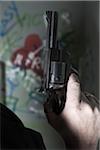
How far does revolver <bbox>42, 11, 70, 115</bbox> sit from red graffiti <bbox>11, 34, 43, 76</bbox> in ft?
2.75

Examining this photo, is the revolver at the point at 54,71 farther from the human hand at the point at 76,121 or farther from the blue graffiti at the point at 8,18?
the blue graffiti at the point at 8,18

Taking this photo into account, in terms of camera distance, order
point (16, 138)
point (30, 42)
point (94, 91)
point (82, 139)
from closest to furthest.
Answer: point (16, 138) → point (82, 139) → point (94, 91) → point (30, 42)

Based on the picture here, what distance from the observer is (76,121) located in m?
0.58

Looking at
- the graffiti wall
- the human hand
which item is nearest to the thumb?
the human hand

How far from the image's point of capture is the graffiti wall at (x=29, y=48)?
1.53 m

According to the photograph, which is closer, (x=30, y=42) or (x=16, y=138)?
(x=16, y=138)

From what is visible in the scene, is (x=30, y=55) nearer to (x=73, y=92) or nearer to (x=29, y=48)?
(x=29, y=48)

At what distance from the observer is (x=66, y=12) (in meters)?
1.54

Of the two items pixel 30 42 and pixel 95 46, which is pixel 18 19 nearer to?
pixel 30 42

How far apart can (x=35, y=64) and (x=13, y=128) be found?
1156 millimetres

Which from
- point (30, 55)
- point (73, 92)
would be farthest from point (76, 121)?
point (30, 55)

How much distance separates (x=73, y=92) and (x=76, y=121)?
0.19 ft

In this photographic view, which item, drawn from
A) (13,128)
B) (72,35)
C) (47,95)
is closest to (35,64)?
(72,35)

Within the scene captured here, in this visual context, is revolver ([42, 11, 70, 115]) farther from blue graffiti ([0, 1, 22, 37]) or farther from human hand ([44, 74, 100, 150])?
blue graffiti ([0, 1, 22, 37])
